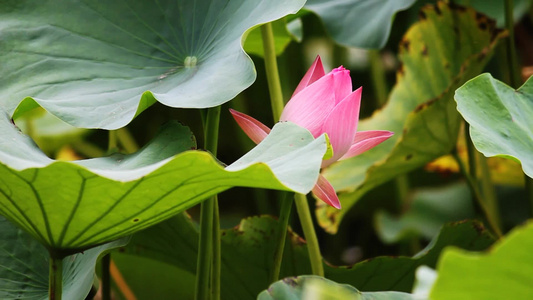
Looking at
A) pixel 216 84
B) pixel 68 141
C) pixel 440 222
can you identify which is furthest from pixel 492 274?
pixel 68 141

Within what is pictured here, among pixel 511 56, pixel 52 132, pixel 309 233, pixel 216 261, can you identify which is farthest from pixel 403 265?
pixel 52 132

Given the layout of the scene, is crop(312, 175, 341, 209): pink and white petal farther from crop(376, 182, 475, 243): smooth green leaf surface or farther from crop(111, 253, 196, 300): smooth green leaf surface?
crop(376, 182, 475, 243): smooth green leaf surface

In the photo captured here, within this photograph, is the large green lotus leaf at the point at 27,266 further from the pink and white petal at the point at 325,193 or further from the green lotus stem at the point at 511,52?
the green lotus stem at the point at 511,52

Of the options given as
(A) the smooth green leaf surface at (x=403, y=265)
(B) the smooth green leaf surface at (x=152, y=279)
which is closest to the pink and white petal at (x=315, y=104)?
(A) the smooth green leaf surface at (x=403, y=265)

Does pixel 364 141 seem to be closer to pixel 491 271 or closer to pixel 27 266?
pixel 491 271

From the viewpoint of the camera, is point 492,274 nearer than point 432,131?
Yes

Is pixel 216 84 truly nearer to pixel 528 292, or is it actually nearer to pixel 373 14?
pixel 528 292
